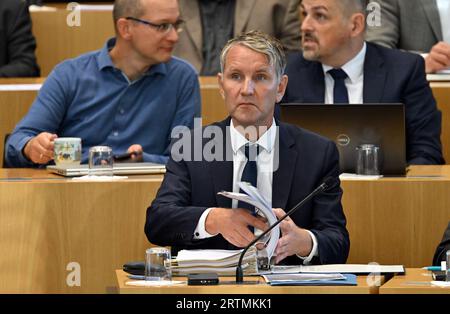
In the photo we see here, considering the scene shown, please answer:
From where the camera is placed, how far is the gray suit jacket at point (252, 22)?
536 cm

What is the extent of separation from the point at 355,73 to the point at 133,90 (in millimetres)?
885

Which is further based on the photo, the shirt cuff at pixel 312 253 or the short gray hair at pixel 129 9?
the short gray hair at pixel 129 9

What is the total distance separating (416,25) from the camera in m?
5.21

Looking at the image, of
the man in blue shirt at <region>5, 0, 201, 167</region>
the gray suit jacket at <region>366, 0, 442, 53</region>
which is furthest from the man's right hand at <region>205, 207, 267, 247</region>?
the gray suit jacket at <region>366, 0, 442, 53</region>

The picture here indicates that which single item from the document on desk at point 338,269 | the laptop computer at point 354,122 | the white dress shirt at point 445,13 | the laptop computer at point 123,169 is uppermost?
the white dress shirt at point 445,13

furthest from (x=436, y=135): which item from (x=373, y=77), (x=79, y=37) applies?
(x=79, y=37)

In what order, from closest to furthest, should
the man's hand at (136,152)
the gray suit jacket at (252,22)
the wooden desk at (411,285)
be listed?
the wooden desk at (411,285), the man's hand at (136,152), the gray suit jacket at (252,22)

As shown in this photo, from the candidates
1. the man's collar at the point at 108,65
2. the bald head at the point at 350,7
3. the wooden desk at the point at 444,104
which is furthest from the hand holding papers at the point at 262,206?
the wooden desk at the point at 444,104

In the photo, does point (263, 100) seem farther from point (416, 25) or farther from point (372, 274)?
point (416, 25)

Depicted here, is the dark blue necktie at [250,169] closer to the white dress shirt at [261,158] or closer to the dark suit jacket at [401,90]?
the white dress shirt at [261,158]

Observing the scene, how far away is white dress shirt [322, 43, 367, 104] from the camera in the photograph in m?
4.45

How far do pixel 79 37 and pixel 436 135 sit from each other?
2007 millimetres

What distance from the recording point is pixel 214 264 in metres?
2.78

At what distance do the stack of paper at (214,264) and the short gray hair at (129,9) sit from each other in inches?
72.4
